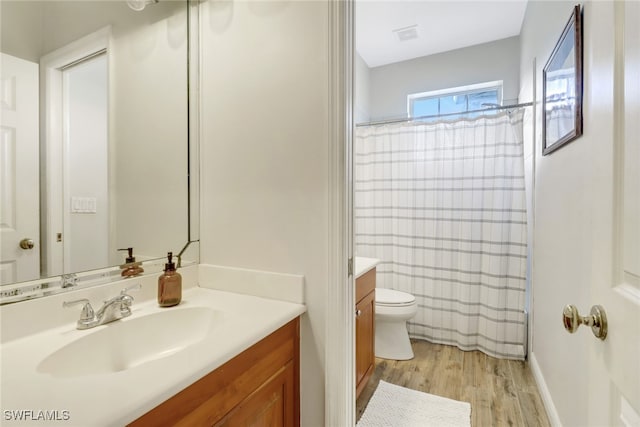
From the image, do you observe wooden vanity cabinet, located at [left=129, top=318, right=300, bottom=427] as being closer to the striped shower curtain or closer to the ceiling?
the striped shower curtain

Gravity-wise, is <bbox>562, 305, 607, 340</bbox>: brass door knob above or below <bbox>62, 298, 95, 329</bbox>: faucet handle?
above

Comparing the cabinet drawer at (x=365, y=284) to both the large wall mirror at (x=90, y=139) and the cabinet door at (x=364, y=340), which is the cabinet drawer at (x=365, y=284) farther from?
the large wall mirror at (x=90, y=139)

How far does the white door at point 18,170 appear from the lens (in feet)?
2.63

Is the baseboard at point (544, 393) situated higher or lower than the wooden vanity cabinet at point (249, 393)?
lower

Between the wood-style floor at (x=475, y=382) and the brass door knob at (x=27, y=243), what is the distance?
167 centimetres

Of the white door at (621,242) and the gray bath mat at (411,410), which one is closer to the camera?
the white door at (621,242)

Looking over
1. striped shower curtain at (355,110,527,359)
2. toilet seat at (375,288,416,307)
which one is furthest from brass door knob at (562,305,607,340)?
striped shower curtain at (355,110,527,359)

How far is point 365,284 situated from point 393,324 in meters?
0.74

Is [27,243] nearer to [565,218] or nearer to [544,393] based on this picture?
[565,218]

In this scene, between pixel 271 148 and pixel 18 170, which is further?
pixel 271 148

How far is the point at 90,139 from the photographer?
1020mm

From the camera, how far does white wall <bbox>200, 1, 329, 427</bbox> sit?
1.09 metres

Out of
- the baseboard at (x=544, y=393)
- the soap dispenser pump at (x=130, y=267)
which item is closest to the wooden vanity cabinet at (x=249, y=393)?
the soap dispenser pump at (x=130, y=267)

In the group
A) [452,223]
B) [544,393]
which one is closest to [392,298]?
[452,223]
